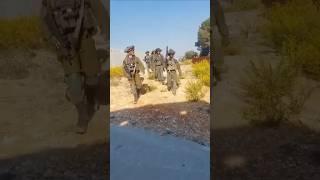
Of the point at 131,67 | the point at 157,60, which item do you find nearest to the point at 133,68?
the point at 131,67

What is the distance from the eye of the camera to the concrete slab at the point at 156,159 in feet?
12.0

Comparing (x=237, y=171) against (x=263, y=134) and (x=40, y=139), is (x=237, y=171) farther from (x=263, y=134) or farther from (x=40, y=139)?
(x=40, y=139)

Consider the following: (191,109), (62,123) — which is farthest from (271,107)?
(191,109)

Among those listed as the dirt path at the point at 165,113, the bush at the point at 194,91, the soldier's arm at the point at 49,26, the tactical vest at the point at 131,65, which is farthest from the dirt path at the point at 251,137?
the tactical vest at the point at 131,65

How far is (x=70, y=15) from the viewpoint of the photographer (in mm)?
2736

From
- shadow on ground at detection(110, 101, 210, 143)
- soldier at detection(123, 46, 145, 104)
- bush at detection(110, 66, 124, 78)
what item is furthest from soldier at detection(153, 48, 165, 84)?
bush at detection(110, 66, 124, 78)

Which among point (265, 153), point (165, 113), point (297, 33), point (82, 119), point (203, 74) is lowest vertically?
point (165, 113)

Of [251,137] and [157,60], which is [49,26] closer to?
[251,137]

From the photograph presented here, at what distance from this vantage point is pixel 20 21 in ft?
9.26

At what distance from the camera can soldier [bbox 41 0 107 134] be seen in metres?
2.74

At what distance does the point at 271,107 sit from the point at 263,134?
A: 19 centimetres

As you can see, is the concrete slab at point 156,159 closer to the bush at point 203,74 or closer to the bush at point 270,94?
the bush at point 270,94

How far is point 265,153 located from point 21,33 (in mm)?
1876

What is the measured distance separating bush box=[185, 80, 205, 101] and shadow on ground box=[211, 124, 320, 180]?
537 cm
